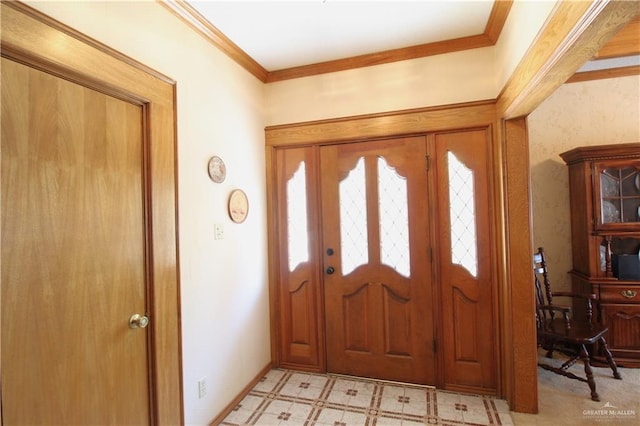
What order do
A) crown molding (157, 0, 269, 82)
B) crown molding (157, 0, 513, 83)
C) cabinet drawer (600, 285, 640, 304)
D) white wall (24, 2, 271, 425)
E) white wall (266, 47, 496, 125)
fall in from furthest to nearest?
cabinet drawer (600, 285, 640, 304), white wall (266, 47, 496, 125), crown molding (157, 0, 513, 83), crown molding (157, 0, 269, 82), white wall (24, 2, 271, 425)

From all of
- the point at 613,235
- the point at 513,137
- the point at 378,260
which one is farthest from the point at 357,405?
the point at 613,235

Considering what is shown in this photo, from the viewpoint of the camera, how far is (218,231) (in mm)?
2117

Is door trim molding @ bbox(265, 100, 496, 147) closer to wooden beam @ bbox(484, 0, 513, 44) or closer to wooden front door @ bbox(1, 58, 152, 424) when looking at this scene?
wooden beam @ bbox(484, 0, 513, 44)

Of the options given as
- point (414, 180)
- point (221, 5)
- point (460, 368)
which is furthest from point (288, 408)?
point (221, 5)

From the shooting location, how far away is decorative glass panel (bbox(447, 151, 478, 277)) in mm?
2361

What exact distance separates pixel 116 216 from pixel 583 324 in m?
3.41

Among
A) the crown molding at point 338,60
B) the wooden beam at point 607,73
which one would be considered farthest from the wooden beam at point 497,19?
the wooden beam at point 607,73

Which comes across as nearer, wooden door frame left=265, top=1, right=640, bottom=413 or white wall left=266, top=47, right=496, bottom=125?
wooden door frame left=265, top=1, right=640, bottom=413

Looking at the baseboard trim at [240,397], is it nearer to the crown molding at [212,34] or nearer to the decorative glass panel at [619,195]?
the crown molding at [212,34]

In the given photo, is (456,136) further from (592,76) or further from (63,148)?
(63,148)

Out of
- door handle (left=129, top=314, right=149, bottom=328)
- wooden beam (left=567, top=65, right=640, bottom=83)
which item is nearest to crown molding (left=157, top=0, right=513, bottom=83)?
wooden beam (left=567, top=65, right=640, bottom=83)

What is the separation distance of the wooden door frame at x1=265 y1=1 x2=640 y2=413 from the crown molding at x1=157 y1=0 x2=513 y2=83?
0.44 m

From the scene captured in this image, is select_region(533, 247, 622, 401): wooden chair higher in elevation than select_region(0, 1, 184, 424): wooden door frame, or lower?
lower

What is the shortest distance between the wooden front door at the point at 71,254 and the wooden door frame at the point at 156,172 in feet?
0.13
